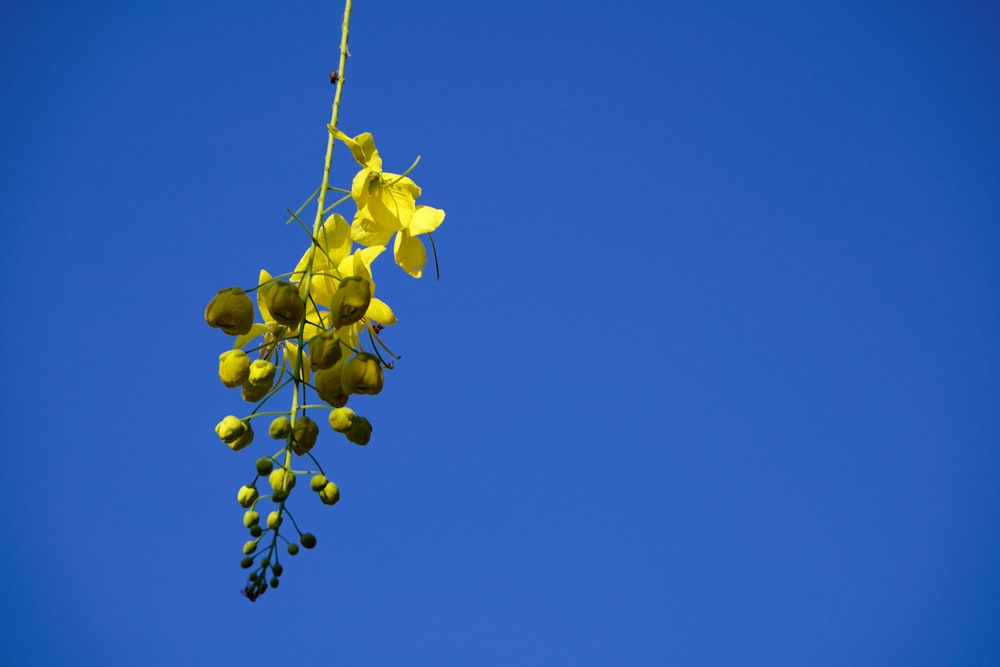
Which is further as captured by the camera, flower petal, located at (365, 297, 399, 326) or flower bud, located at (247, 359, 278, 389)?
flower petal, located at (365, 297, 399, 326)

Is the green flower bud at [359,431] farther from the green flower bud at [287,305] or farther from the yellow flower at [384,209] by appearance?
the yellow flower at [384,209]

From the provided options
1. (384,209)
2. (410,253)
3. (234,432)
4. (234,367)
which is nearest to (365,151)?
(384,209)

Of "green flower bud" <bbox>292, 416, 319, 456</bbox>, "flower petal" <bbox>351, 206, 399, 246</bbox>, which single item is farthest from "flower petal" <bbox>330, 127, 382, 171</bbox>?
"green flower bud" <bbox>292, 416, 319, 456</bbox>

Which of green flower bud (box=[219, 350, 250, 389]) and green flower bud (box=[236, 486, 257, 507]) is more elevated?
green flower bud (box=[219, 350, 250, 389])

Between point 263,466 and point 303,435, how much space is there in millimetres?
131

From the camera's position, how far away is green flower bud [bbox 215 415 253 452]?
180cm

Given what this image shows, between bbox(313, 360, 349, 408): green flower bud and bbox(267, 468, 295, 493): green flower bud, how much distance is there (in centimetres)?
17

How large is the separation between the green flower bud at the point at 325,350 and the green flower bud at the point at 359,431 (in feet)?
0.49

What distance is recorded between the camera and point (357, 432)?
1822 mm

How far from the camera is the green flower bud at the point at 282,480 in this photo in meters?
1.71

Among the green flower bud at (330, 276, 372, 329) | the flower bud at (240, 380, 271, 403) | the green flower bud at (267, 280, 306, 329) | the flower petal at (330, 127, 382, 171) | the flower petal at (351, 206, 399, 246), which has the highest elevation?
the flower petal at (330, 127, 382, 171)

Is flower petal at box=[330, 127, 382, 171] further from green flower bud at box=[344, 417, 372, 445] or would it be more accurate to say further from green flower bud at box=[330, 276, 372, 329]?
green flower bud at box=[344, 417, 372, 445]

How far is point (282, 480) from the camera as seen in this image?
1722 mm

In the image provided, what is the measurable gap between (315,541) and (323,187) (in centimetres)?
72
